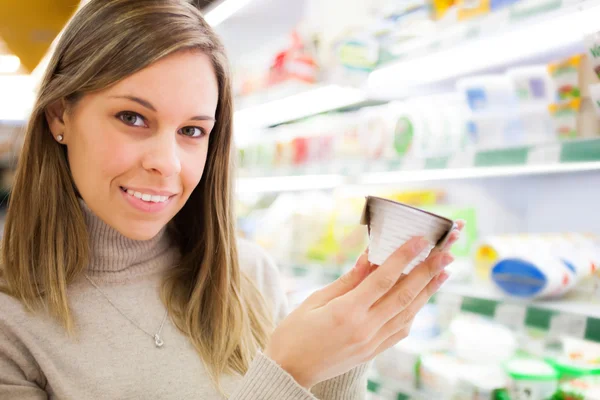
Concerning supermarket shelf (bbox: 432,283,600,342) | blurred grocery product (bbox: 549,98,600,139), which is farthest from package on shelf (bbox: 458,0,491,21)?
supermarket shelf (bbox: 432,283,600,342)

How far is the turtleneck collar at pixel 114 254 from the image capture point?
1.12 m

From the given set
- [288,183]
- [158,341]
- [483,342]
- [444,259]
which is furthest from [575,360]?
[288,183]

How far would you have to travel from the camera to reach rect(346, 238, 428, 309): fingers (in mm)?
776

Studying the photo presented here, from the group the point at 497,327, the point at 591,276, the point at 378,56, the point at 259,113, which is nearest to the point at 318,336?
the point at 591,276

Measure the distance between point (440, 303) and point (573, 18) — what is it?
72 cm

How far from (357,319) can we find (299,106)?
5.88 feet

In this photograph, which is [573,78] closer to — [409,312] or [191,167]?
[409,312]

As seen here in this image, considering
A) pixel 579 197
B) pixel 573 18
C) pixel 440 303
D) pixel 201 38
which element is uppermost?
pixel 573 18

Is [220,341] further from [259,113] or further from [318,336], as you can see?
[259,113]

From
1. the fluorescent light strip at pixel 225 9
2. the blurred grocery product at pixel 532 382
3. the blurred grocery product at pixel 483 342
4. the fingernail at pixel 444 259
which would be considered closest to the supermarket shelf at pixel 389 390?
the blurred grocery product at pixel 483 342

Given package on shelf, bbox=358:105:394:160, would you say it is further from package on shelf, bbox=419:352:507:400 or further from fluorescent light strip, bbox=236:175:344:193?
package on shelf, bbox=419:352:507:400

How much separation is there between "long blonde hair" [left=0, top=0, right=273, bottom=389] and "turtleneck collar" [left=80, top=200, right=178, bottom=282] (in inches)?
0.9

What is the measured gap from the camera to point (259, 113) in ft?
9.00

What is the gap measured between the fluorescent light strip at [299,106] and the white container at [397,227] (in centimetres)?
121
